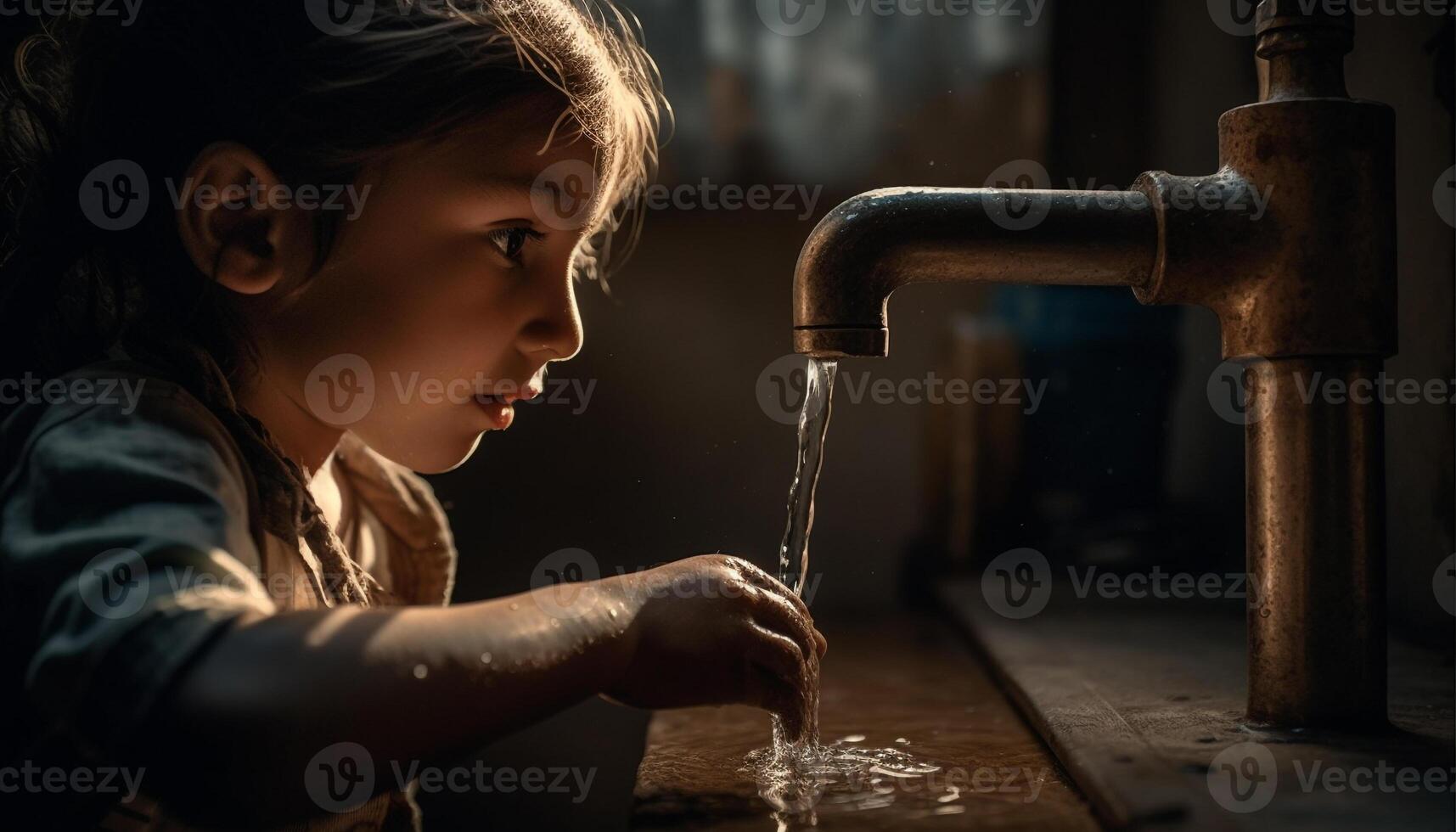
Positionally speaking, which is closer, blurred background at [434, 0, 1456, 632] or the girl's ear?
the girl's ear

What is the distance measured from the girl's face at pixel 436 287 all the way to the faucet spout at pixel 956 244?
0.72ft

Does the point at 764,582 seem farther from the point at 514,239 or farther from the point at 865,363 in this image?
the point at 865,363

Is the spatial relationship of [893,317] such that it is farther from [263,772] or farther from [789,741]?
[263,772]

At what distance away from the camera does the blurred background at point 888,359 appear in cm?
124

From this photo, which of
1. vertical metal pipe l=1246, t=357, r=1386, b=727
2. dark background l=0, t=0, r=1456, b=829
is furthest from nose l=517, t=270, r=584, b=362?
vertical metal pipe l=1246, t=357, r=1386, b=727

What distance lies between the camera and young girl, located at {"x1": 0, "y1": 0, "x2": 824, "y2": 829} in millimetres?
500

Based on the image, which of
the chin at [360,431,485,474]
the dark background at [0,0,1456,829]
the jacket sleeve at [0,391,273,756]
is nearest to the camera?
the jacket sleeve at [0,391,273,756]

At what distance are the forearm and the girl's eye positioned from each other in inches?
11.3

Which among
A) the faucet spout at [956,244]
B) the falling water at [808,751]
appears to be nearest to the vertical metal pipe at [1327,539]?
the faucet spout at [956,244]

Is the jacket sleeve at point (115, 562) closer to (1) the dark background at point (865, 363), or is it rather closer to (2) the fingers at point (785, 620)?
(2) the fingers at point (785, 620)

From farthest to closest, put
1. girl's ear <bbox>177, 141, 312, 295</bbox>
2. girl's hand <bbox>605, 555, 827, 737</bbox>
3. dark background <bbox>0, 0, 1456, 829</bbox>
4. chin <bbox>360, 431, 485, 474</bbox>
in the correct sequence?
1. dark background <bbox>0, 0, 1456, 829</bbox>
2. chin <bbox>360, 431, 485, 474</bbox>
3. girl's ear <bbox>177, 141, 312, 295</bbox>
4. girl's hand <bbox>605, 555, 827, 737</bbox>

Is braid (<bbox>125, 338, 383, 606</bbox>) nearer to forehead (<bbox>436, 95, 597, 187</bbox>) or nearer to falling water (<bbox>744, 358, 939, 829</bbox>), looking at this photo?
forehead (<bbox>436, 95, 597, 187</bbox>)

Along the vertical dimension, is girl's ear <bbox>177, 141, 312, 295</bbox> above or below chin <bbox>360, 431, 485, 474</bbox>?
above

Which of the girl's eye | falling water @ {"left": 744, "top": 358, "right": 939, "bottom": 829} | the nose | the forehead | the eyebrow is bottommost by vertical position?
falling water @ {"left": 744, "top": 358, "right": 939, "bottom": 829}
